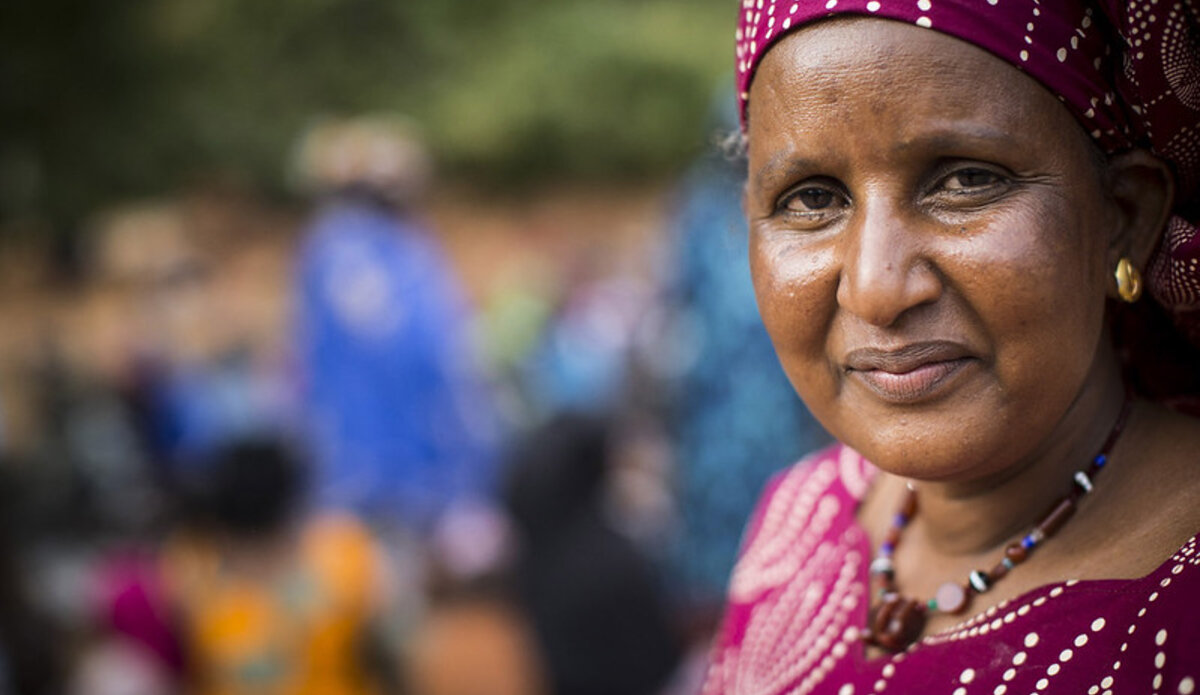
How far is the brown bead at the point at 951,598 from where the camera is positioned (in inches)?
60.6

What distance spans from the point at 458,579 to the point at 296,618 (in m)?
2.73

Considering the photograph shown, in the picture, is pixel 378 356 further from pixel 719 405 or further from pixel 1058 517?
pixel 1058 517

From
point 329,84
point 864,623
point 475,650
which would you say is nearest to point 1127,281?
point 864,623

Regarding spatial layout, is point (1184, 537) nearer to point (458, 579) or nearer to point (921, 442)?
point (921, 442)

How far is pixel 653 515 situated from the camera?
7434 mm

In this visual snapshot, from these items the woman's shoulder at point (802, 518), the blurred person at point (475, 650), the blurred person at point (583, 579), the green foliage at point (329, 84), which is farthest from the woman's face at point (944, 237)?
the green foliage at point (329, 84)

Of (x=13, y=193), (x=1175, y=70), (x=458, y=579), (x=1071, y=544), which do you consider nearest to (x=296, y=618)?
(x=458, y=579)

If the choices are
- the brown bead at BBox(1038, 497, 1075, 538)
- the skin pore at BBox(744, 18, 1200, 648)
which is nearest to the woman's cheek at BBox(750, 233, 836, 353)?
the skin pore at BBox(744, 18, 1200, 648)

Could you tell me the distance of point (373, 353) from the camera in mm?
5898

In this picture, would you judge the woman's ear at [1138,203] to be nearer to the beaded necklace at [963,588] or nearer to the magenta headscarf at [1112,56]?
the magenta headscarf at [1112,56]

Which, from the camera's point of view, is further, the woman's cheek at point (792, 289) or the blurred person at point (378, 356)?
the blurred person at point (378, 356)

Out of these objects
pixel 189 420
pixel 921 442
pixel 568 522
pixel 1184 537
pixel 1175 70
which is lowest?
pixel 189 420

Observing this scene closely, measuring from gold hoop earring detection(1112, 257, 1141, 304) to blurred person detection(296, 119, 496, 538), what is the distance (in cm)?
482

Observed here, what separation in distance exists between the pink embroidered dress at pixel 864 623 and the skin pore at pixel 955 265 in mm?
80
